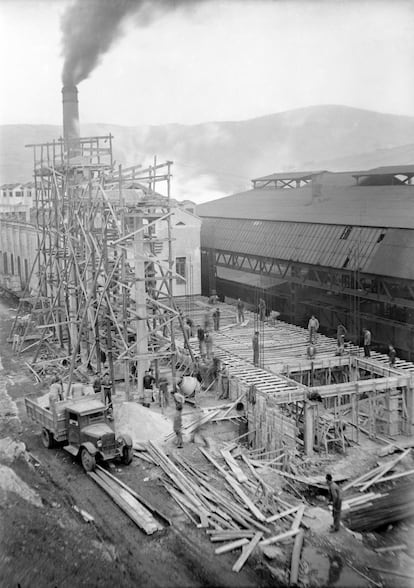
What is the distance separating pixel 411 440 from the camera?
19.5m

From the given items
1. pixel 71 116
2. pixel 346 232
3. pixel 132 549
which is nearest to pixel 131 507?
pixel 132 549

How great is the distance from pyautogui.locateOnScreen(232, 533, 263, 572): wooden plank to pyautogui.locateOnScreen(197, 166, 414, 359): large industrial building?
1306 centimetres

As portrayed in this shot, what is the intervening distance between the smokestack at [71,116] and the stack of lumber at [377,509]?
85.0ft

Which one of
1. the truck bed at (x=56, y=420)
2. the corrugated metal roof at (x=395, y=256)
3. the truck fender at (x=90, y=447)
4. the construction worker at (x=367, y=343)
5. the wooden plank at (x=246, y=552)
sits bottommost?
the wooden plank at (x=246, y=552)

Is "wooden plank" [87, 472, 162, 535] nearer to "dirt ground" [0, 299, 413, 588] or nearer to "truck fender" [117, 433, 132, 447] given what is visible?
"dirt ground" [0, 299, 413, 588]

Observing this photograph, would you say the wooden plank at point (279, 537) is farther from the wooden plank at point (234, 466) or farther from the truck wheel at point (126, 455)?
the truck wheel at point (126, 455)

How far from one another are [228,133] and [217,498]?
46691 millimetres

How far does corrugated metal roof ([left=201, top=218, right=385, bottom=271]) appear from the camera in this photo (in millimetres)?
26531

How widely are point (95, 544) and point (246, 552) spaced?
3.19 m

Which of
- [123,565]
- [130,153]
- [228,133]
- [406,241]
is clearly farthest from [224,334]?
[130,153]

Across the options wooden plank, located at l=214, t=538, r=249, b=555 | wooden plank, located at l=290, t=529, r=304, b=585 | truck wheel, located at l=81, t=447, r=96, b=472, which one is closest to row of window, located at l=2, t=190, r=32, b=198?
truck wheel, located at l=81, t=447, r=96, b=472

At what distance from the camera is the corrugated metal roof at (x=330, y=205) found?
1062 inches

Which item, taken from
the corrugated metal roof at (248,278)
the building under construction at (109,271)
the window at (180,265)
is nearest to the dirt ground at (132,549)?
the building under construction at (109,271)

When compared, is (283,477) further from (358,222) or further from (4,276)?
(4,276)
